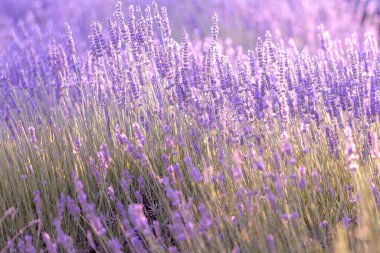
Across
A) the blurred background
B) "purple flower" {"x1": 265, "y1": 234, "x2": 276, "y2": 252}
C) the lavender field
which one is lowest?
"purple flower" {"x1": 265, "y1": 234, "x2": 276, "y2": 252}

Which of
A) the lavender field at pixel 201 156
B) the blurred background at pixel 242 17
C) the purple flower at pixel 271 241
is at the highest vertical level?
the blurred background at pixel 242 17

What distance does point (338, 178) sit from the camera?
2.98 meters

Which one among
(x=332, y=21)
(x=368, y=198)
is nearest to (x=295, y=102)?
(x=368, y=198)

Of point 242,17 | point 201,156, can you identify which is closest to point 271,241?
point 201,156

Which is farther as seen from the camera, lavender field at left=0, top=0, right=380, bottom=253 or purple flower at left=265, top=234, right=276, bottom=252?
lavender field at left=0, top=0, right=380, bottom=253

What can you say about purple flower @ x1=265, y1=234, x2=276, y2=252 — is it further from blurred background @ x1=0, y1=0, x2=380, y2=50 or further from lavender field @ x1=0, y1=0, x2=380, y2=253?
blurred background @ x1=0, y1=0, x2=380, y2=50

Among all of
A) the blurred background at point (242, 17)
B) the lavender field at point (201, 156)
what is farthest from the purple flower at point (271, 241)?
the blurred background at point (242, 17)

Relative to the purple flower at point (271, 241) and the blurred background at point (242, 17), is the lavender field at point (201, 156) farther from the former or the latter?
the blurred background at point (242, 17)

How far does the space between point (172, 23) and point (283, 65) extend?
5847 mm

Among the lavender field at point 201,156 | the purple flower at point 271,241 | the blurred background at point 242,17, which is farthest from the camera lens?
the blurred background at point 242,17

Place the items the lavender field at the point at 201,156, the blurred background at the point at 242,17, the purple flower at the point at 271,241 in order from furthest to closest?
the blurred background at the point at 242,17, the lavender field at the point at 201,156, the purple flower at the point at 271,241

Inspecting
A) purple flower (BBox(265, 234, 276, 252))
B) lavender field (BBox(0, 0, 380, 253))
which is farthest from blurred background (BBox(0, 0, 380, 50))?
purple flower (BBox(265, 234, 276, 252))

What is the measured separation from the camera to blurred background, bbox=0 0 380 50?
739 cm

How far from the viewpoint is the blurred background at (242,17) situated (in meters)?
7.39
